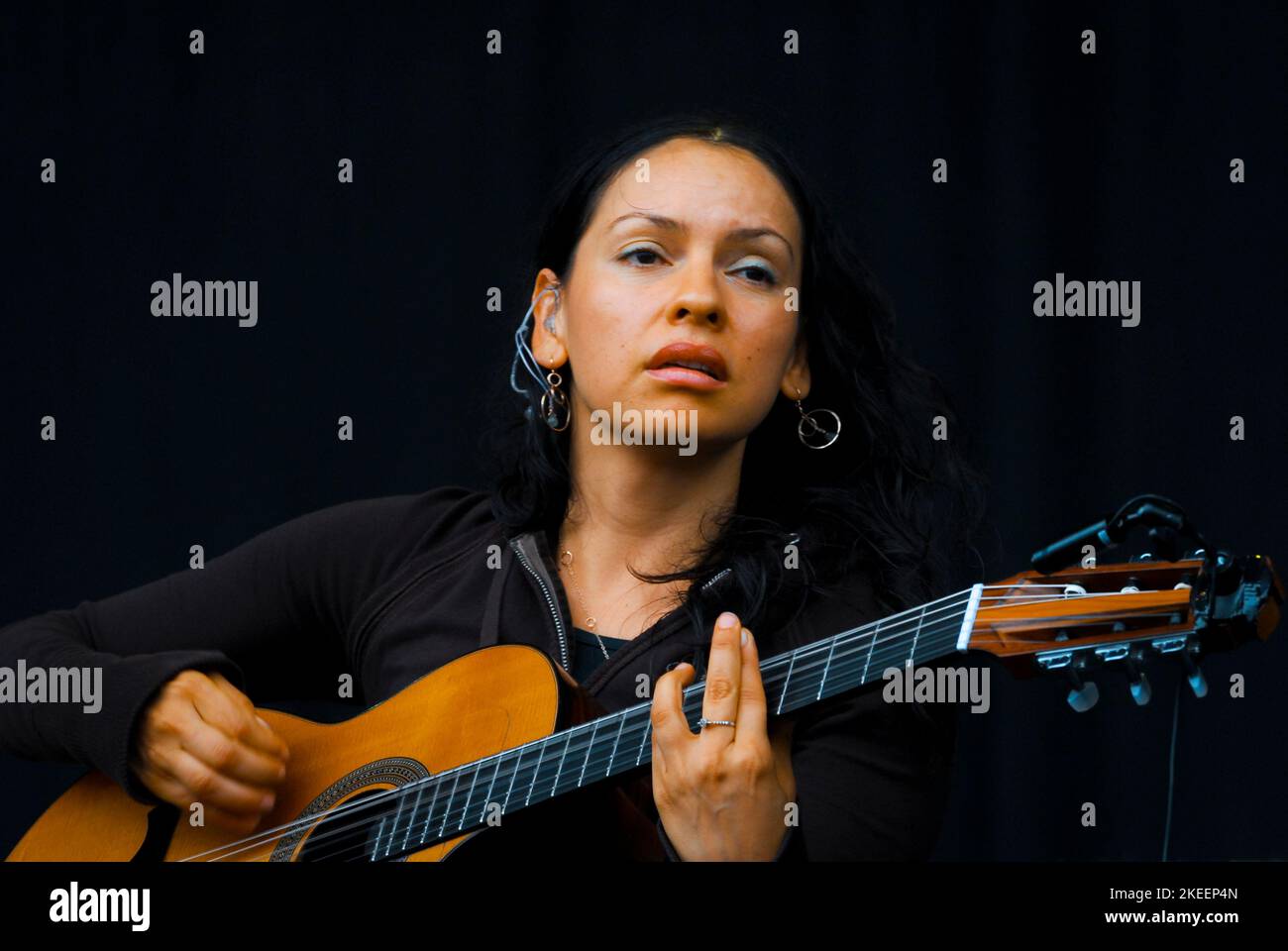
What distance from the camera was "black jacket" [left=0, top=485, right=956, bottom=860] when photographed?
1.41 meters

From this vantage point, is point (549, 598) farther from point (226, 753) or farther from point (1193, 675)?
point (1193, 675)

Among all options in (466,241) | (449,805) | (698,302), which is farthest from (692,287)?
(466,241)

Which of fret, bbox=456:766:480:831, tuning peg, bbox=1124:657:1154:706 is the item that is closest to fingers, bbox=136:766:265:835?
fret, bbox=456:766:480:831

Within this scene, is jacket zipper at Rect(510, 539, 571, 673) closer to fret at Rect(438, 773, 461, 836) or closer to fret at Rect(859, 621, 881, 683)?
fret at Rect(438, 773, 461, 836)

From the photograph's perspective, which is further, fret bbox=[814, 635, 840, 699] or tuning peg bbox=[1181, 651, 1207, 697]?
fret bbox=[814, 635, 840, 699]

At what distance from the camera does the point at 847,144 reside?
2.31 meters

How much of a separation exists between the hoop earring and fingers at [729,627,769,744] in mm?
529

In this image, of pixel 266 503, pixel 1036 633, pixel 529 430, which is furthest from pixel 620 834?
pixel 266 503

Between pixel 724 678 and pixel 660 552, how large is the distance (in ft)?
1.13

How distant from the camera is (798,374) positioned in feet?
5.69

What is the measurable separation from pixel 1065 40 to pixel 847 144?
0.34m

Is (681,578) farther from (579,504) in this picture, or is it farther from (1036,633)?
(1036,633)

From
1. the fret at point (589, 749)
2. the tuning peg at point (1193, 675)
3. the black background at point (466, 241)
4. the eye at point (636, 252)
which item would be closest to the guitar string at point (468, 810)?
the fret at point (589, 749)

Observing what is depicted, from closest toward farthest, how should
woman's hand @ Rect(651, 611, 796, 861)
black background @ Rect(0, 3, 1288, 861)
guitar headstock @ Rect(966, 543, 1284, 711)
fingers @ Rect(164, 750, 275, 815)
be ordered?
guitar headstock @ Rect(966, 543, 1284, 711) → woman's hand @ Rect(651, 611, 796, 861) → fingers @ Rect(164, 750, 275, 815) → black background @ Rect(0, 3, 1288, 861)
